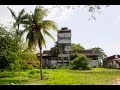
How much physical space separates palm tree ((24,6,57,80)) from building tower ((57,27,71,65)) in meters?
17.1

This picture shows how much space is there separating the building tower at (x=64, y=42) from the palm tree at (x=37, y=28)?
17068 mm

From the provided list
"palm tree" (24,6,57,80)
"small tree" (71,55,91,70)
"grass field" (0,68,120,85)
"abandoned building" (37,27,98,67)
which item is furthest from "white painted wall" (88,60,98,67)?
"palm tree" (24,6,57,80)

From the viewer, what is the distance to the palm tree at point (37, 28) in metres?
22.3

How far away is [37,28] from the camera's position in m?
A: 23.2

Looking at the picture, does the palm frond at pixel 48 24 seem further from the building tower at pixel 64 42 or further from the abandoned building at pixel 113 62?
the abandoned building at pixel 113 62

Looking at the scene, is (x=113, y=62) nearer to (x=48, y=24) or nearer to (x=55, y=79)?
(x=48, y=24)

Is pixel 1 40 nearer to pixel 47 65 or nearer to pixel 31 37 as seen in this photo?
pixel 31 37

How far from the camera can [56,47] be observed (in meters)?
41.3

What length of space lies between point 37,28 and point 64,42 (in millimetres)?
18475

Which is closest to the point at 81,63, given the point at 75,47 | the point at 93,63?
the point at 93,63

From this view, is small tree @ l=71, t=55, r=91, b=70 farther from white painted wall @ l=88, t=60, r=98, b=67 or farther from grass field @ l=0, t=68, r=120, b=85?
grass field @ l=0, t=68, r=120, b=85
